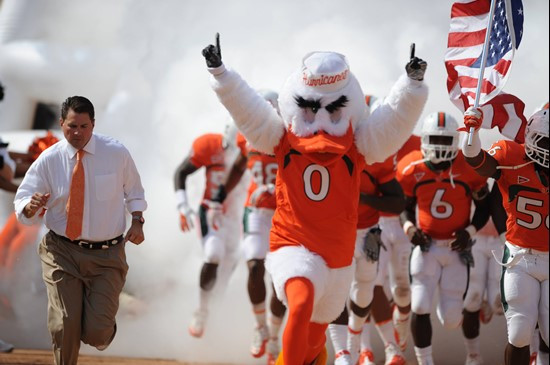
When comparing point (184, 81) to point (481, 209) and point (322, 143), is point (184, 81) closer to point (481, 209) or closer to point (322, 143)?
point (481, 209)

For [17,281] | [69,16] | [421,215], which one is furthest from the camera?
[69,16]

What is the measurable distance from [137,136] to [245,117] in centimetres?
374

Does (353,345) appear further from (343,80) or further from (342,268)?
(343,80)

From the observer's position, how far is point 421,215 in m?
7.56

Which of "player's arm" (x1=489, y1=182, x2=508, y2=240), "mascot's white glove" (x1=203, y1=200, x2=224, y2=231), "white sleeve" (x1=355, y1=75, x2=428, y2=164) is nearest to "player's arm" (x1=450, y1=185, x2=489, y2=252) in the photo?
"player's arm" (x1=489, y1=182, x2=508, y2=240)

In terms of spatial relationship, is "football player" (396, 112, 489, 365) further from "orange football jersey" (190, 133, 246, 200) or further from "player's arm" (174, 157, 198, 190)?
"player's arm" (174, 157, 198, 190)

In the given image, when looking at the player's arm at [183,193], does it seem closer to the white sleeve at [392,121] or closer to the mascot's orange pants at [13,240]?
the mascot's orange pants at [13,240]

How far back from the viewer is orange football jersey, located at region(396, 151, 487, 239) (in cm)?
747

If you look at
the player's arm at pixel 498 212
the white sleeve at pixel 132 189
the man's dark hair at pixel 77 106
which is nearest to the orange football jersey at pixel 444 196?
the player's arm at pixel 498 212

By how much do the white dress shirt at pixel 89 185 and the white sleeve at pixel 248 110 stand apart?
649 mm

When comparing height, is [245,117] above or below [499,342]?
above

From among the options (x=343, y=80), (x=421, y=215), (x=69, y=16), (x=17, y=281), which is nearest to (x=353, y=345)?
(x=421, y=215)

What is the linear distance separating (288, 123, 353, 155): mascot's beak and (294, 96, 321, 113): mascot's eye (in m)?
0.15

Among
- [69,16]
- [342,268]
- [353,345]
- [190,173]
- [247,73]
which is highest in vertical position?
[69,16]
